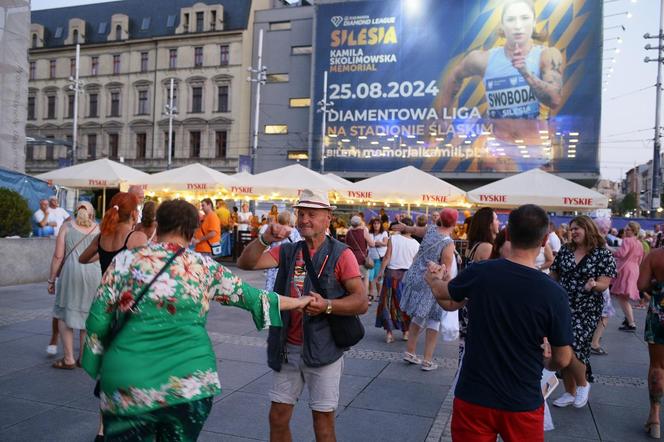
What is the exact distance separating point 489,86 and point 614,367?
3464 centimetres

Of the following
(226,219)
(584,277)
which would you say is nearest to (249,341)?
(584,277)

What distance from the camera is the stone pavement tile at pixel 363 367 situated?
641 cm

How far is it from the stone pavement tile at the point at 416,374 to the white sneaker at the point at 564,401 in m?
1.11

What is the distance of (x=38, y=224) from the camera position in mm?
13414

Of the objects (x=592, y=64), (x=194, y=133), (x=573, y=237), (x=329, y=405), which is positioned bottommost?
(x=329, y=405)

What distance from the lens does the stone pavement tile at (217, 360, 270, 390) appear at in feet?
18.9

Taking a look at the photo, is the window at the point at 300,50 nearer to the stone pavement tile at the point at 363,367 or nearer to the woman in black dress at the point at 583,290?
the stone pavement tile at the point at 363,367

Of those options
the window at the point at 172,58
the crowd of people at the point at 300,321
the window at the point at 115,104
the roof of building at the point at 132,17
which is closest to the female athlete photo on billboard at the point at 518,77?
the roof of building at the point at 132,17

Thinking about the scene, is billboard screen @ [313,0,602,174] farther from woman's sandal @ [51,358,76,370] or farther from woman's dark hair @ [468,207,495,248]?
woman's sandal @ [51,358,76,370]

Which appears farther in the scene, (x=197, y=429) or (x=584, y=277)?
(x=584, y=277)

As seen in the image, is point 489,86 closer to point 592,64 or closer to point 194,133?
point 592,64

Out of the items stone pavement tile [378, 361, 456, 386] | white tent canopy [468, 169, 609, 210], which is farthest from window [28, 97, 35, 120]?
stone pavement tile [378, 361, 456, 386]

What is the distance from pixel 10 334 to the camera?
24.3 feet

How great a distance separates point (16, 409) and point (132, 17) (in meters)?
52.9
